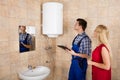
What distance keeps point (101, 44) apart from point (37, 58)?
1150 millimetres

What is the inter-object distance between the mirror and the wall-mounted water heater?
0.24 m

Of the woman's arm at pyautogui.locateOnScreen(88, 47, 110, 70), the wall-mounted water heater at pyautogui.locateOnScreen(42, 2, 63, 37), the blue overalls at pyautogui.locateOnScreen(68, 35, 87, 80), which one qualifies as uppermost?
the wall-mounted water heater at pyautogui.locateOnScreen(42, 2, 63, 37)

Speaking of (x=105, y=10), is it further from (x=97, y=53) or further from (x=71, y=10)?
(x=97, y=53)

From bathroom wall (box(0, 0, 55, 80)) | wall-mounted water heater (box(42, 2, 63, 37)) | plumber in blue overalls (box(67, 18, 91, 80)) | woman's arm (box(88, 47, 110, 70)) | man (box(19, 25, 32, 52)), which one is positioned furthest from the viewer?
wall-mounted water heater (box(42, 2, 63, 37))

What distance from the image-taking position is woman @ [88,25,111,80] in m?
1.91

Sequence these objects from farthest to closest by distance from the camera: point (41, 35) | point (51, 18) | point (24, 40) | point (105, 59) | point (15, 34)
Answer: point (41, 35) < point (51, 18) < point (24, 40) < point (15, 34) < point (105, 59)

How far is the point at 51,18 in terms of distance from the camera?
2594 mm

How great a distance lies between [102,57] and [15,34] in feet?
3.85

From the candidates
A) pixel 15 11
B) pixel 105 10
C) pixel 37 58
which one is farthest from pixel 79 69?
pixel 15 11

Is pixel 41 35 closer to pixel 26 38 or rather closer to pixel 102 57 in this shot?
pixel 26 38

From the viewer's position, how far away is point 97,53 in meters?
2.01

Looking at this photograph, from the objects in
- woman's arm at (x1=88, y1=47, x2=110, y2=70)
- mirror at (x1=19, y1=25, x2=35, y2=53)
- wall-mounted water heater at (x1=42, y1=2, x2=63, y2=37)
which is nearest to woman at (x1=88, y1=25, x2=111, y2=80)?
woman's arm at (x1=88, y1=47, x2=110, y2=70)

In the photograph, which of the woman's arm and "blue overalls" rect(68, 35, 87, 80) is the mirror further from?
the woman's arm

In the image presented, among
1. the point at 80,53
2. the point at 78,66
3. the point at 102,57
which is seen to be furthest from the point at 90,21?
the point at 102,57
